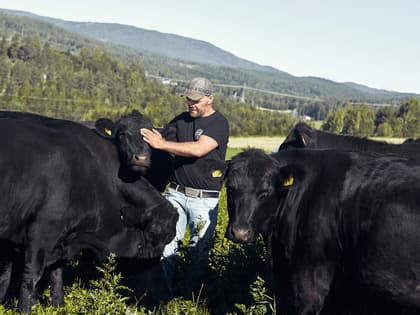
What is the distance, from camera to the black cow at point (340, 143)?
11.0 meters

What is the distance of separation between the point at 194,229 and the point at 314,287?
6.59 ft

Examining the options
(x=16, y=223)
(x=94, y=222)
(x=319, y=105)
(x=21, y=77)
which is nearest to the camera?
(x=16, y=223)

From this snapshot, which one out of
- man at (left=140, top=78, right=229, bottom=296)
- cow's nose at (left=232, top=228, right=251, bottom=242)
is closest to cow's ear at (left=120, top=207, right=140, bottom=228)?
man at (left=140, top=78, right=229, bottom=296)

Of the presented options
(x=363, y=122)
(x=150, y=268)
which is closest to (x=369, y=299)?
(x=150, y=268)

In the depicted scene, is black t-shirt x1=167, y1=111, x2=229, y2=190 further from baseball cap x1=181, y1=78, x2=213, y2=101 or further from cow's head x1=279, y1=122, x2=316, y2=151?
cow's head x1=279, y1=122, x2=316, y2=151

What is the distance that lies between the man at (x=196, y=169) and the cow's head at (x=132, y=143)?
140 millimetres

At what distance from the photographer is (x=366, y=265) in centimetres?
599

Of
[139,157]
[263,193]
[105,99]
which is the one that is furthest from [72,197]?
[105,99]

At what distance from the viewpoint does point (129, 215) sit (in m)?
7.77

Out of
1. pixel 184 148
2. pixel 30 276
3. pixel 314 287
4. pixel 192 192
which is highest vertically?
pixel 184 148

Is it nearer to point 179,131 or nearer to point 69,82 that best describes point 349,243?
point 179,131

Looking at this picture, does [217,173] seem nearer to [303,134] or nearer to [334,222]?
[334,222]

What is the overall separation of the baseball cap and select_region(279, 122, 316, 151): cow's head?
4.85 meters

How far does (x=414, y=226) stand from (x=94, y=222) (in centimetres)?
360
